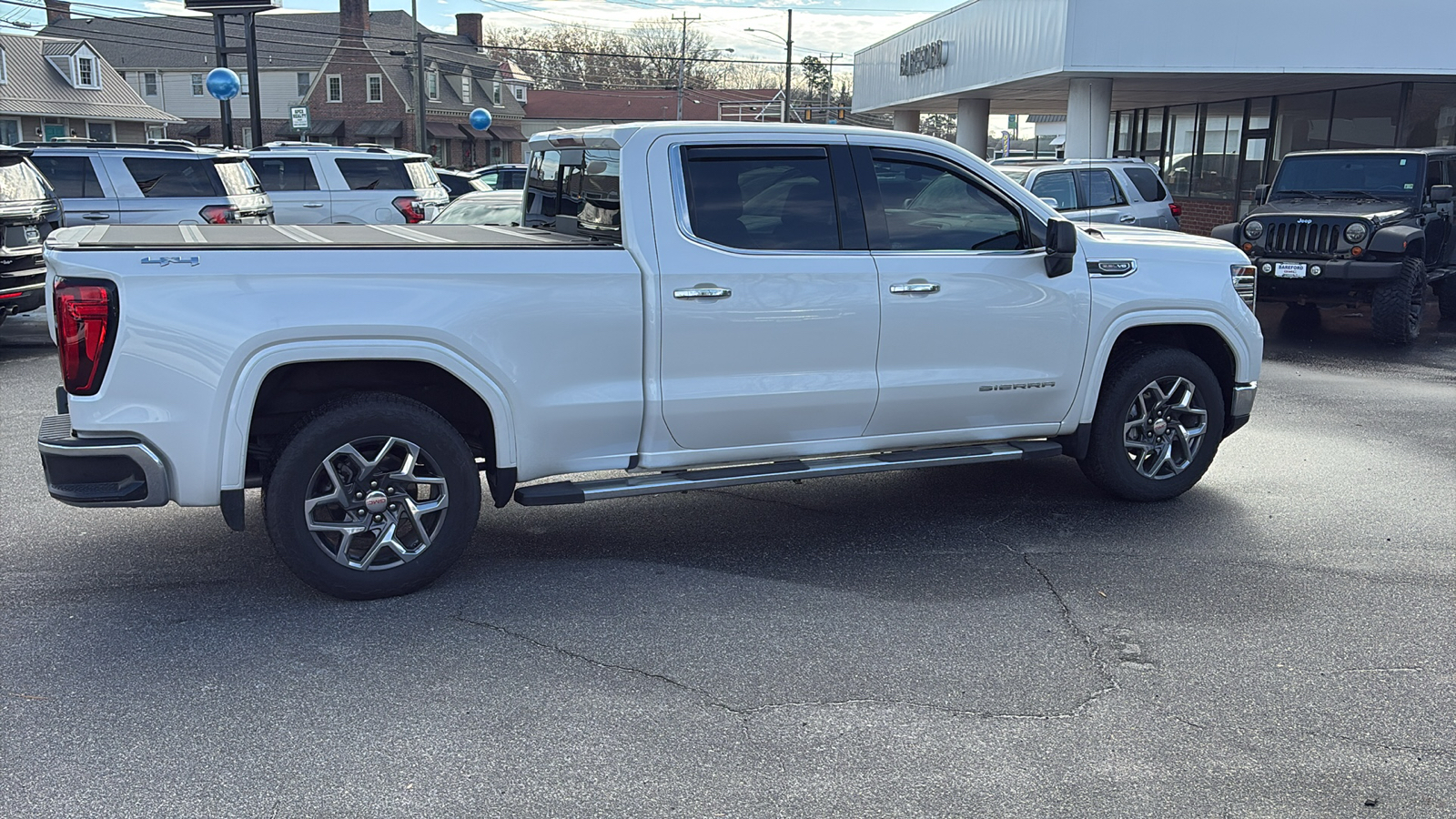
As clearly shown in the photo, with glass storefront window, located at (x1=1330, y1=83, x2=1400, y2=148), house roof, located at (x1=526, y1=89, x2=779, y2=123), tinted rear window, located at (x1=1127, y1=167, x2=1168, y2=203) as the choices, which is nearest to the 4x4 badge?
tinted rear window, located at (x1=1127, y1=167, x2=1168, y2=203)

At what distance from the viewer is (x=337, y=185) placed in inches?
698

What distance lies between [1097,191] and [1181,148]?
1517 cm

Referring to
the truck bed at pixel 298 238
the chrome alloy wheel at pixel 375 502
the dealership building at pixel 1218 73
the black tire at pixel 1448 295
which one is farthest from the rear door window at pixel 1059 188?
the chrome alloy wheel at pixel 375 502

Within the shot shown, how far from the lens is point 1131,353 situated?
6.25 meters

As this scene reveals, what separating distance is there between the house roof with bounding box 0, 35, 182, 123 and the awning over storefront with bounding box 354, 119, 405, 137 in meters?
9.11

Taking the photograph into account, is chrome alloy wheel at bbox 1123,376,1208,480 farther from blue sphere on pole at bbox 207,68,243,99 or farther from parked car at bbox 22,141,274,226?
blue sphere on pole at bbox 207,68,243,99

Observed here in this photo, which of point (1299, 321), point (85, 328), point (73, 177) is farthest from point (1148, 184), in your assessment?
point (85, 328)

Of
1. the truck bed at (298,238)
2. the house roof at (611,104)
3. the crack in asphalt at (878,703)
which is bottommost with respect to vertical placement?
the crack in asphalt at (878,703)

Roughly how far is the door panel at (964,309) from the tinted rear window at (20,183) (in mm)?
8621

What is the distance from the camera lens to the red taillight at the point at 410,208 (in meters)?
17.3

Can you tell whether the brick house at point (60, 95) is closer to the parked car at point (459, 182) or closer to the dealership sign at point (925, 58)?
the parked car at point (459, 182)

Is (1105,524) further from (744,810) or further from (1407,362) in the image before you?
(1407,362)

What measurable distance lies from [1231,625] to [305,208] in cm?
1556

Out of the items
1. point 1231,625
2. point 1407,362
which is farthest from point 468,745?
point 1407,362
